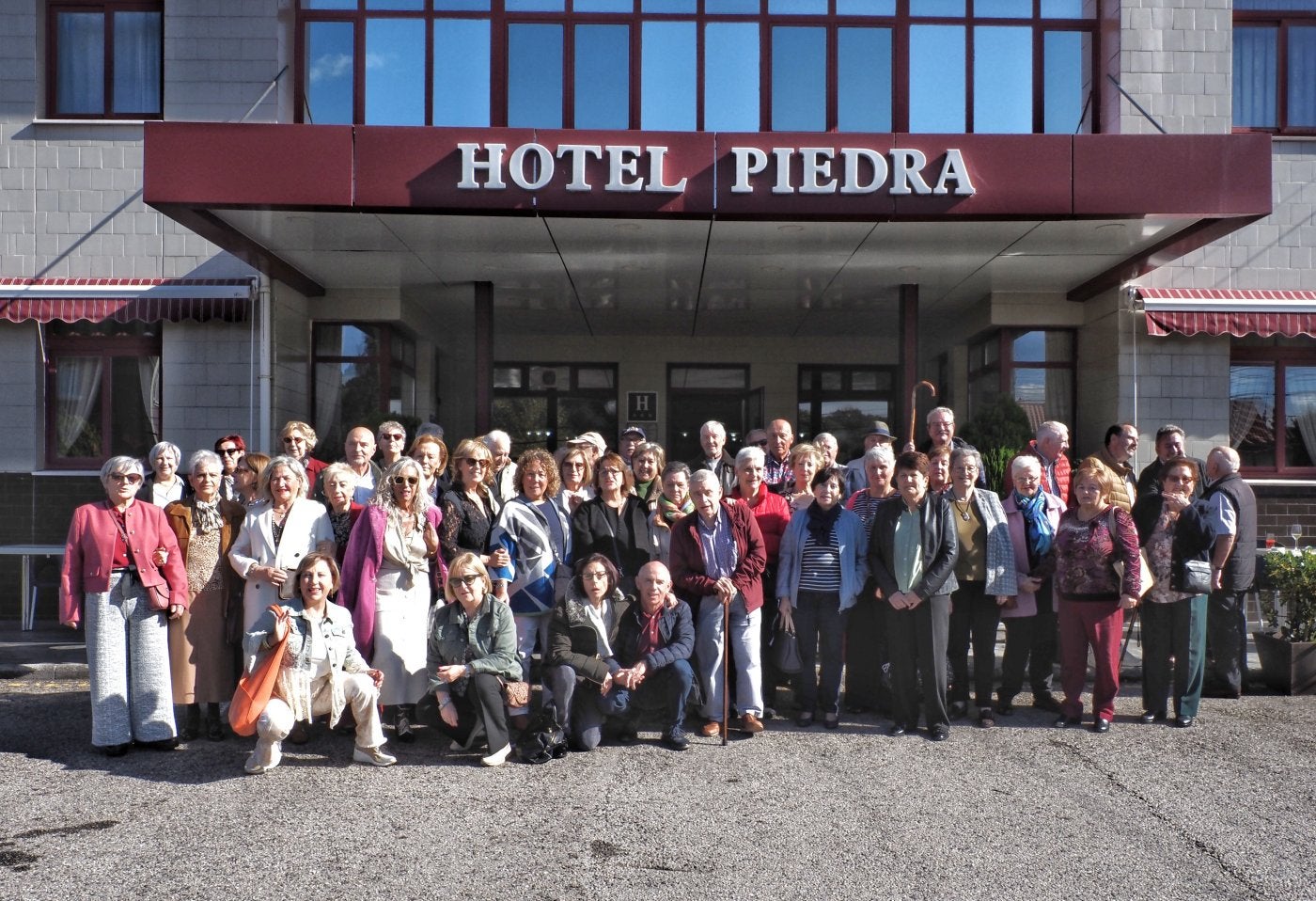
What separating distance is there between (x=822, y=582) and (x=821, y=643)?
0.39 m

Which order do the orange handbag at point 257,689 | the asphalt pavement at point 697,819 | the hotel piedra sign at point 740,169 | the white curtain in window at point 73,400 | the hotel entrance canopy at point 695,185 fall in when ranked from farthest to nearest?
the white curtain in window at point 73,400, the hotel piedra sign at point 740,169, the hotel entrance canopy at point 695,185, the orange handbag at point 257,689, the asphalt pavement at point 697,819

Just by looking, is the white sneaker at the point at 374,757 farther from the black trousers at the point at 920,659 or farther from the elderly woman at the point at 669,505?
the black trousers at the point at 920,659

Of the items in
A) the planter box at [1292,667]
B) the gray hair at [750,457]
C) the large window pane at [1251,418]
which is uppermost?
the large window pane at [1251,418]

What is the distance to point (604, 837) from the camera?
4750mm

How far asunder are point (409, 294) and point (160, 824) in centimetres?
883

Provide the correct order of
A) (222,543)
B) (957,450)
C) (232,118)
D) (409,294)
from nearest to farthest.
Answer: (222,543), (957,450), (232,118), (409,294)

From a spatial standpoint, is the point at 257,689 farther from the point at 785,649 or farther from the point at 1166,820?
the point at 1166,820

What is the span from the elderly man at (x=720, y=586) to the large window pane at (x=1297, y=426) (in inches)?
327

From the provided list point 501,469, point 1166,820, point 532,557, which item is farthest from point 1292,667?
point 501,469

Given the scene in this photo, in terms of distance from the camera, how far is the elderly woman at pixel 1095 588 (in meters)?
6.76

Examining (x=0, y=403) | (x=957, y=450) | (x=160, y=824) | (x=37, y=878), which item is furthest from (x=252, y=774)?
(x=0, y=403)

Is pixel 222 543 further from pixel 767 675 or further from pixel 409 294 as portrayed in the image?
pixel 409 294

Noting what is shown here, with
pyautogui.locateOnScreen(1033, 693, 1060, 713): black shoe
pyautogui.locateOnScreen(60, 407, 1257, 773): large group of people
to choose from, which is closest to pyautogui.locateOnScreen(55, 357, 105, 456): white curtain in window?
pyautogui.locateOnScreen(60, 407, 1257, 773): large group of people

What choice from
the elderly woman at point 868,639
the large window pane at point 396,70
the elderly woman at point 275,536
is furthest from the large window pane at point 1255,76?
the elderly woman at point 275,536
